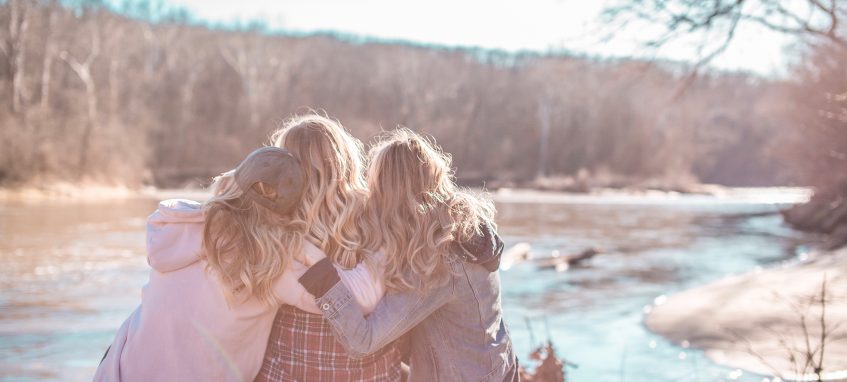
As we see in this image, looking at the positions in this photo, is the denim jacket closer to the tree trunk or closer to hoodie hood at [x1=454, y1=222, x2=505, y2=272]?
hoodie hood at [x1=454, y1=222, x2=505, y2=272]

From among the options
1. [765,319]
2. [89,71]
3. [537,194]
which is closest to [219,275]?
[765,319]

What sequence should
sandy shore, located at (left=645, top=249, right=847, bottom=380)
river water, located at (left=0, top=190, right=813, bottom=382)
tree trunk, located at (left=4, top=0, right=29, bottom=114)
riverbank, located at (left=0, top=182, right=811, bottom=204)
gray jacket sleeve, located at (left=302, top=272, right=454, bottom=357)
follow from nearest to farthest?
1. gray jacket sleeve, located at (left=302, top=272, right=454, bottom=357)
2. sandy shore, located at (left=645, top=249, right=847, bottom=380)
3. river water, located at (left=0, top=190, right=813, bottom=382)
4. riverbank, located at (left=0, top=182, right=811, bottom=204)
5. tree trunk, located at (left=4, top=0, right=29, bottom=114)

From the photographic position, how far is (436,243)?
2814 mm

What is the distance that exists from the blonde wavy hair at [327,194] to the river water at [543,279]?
2378 mm

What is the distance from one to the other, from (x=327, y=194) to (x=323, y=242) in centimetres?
17

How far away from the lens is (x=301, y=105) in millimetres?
40469

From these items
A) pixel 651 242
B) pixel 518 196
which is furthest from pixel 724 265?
pixel 518 196

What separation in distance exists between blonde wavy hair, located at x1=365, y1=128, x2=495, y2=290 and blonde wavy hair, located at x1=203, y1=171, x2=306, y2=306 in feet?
0.97

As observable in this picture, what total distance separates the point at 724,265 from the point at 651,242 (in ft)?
14.6

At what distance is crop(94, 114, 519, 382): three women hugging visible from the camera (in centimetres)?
273

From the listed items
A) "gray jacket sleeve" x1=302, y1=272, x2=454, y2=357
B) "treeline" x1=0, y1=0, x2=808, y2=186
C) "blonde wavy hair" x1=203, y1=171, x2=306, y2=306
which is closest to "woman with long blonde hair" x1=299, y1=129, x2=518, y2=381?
"gray jacket sleeve" x1=302, y1=272, x2=454, y2=357

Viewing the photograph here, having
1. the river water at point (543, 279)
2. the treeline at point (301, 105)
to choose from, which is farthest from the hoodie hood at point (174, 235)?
the treeline at point (301, 105)

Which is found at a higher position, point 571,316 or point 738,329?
point 738,329

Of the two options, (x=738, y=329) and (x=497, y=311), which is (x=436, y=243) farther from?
(x=738, y=329)
